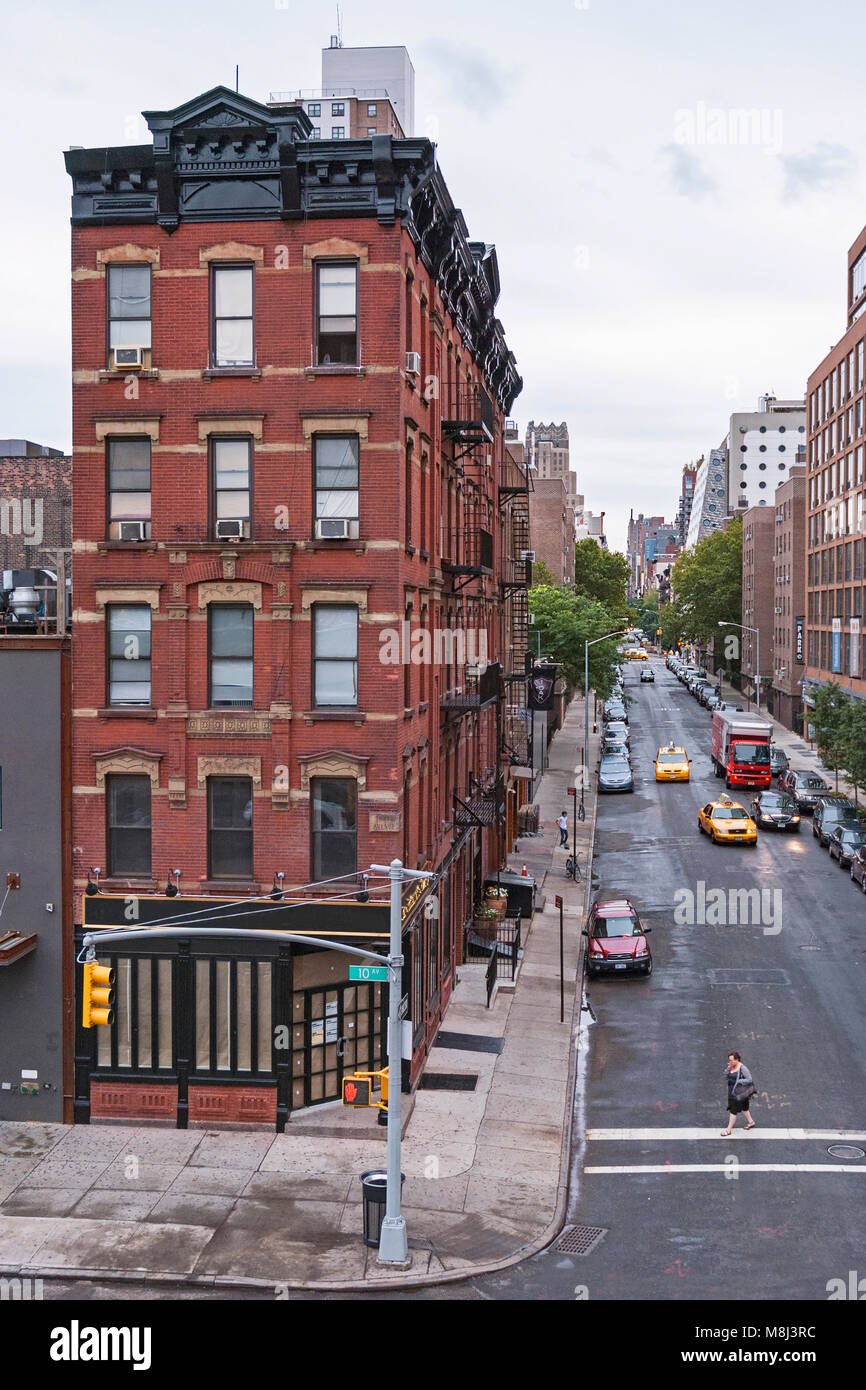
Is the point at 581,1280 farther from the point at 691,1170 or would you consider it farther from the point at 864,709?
the point at 864,709

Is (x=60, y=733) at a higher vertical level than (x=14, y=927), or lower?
higher

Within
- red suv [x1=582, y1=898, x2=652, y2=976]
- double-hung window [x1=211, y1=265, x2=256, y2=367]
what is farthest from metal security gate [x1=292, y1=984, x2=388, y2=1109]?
double-hung window [x1=211, y1=265, x2=256, y2=367]

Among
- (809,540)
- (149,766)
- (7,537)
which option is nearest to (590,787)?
(809,540)

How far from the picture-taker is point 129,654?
23375mm

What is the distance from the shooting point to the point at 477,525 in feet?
112

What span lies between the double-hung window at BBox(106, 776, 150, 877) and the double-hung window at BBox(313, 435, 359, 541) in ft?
19.3

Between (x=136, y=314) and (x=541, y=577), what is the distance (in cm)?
7192

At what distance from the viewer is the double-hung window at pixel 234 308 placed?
2298cm

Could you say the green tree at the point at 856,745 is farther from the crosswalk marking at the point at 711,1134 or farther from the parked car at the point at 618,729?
the crosswalk marking at the point at 711,1134

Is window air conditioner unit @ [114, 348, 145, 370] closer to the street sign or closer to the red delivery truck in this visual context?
the street sign

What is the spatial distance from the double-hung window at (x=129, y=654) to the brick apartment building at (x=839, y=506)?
168 ft

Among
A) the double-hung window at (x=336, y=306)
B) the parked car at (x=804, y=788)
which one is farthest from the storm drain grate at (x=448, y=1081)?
the parked car at (x=804, y=788)

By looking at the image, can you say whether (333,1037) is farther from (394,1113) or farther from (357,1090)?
(394,1113)
